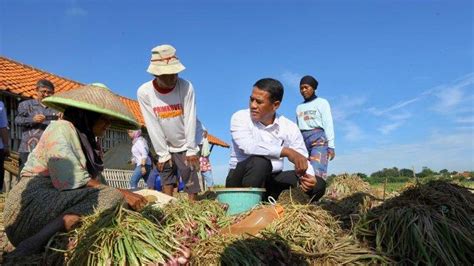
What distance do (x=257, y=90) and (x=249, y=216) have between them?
1546 mm

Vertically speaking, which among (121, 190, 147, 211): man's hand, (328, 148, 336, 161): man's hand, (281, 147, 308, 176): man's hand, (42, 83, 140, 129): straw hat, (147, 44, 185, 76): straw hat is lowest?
(121, 190, 147, 211): man's hand

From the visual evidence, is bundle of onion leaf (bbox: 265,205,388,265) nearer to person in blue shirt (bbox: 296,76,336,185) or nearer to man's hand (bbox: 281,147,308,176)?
man's hand (bbox: 281,147,308,176)

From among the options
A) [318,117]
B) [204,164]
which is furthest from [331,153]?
[204,164]

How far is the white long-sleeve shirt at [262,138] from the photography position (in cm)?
419

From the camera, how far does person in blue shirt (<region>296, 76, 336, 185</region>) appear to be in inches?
266

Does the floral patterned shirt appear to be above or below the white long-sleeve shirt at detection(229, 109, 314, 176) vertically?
below

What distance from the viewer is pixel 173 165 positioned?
541cm

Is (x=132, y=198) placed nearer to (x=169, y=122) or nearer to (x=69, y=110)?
(x=69, y=110)

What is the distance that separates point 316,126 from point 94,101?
423 centimetres

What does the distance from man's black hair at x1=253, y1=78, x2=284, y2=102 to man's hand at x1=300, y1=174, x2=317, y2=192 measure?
845 mm

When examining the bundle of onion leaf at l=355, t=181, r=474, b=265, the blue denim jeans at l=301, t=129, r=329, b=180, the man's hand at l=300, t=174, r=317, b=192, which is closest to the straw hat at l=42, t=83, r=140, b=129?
the man's hand at l=300, t=174, r=317, b=192

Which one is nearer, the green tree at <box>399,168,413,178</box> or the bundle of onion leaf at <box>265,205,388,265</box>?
the bundle of onion leaf at <box>265,205,388,265</box>

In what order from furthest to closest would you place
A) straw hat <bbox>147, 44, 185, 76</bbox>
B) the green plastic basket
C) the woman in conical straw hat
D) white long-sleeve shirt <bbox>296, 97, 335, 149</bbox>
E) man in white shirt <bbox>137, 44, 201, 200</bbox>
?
white long-sleeve shirt <bbox>296, 97, 335, 149</bbox>, man in white shirt <bbox>137, 44, 201, 200</bbox>, straw hat <bbox>147, 44, 185, 76</bbox>, the green plastic basket, the woman in conical straw hat

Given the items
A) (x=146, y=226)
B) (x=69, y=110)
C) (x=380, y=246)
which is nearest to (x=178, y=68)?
(x=69, y=110)
